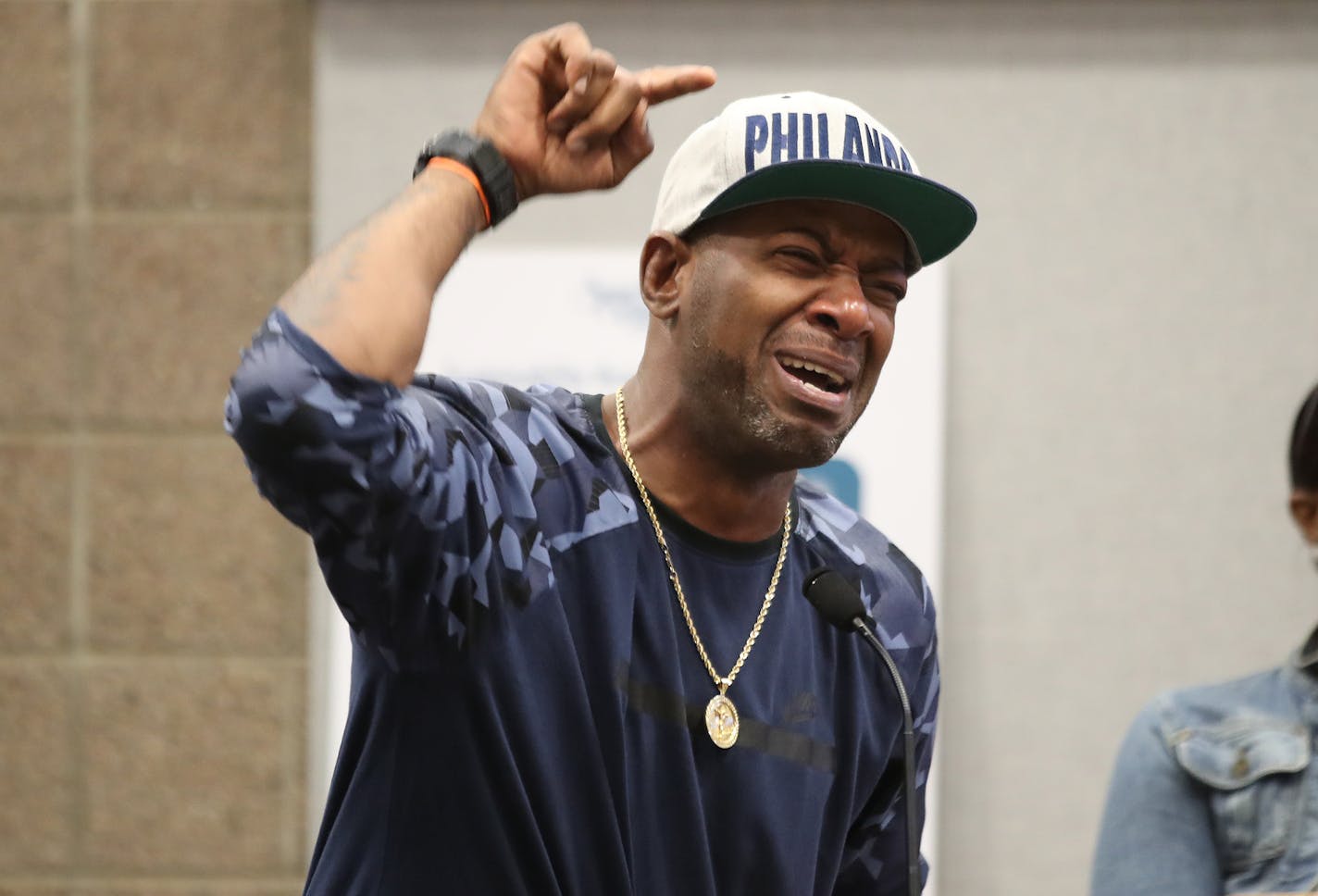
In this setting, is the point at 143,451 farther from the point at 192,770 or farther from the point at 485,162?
the point at 485,162

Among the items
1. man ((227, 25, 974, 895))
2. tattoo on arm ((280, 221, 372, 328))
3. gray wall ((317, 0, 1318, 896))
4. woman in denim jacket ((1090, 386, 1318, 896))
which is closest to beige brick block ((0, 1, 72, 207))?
gray wall ((317, 0, 1318, 896))

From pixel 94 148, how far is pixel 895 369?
156 centimetres

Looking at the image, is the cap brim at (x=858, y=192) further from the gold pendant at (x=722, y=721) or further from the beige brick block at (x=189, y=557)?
the beige brick block at (x=189, y=557)

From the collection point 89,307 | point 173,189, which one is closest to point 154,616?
point 89,307

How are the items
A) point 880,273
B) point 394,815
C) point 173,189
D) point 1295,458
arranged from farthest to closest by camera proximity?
point 173,189 < point 1295,458 < point 880,273 < point 394,815

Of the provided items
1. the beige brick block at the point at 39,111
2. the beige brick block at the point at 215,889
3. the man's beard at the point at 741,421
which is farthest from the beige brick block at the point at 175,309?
the man's beard at the point at 741,421

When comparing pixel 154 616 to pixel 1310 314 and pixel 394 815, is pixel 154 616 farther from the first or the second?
pixel 1310 314

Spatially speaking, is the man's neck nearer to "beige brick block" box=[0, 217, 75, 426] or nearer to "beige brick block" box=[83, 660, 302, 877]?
"beige brick block" box=[83, 660, 302, 877]

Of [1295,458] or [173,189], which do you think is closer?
[1295,458]

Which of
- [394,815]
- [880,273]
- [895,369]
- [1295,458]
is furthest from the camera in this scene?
[895,369]

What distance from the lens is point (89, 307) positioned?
113 inches

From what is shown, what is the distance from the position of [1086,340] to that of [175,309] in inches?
66.6

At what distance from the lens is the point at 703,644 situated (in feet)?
4.53

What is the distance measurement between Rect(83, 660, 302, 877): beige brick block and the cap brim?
68.7 inches
